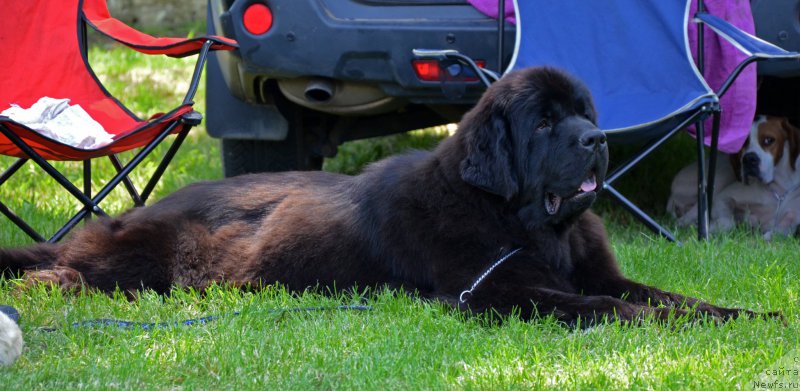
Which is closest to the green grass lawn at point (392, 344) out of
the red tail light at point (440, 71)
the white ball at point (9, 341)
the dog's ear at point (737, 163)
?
the white ball at point (9, 341)

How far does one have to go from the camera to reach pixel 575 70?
4.93 meters

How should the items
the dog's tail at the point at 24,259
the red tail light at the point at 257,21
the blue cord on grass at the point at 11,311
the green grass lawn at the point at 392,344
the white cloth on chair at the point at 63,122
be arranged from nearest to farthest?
the green grass lawn at the point at 392,344, the blue cord on grass at the point at 11,311, the dog's tail at the point at 24,259, the white cloth on chair at the point at 63,122, the red tail light at the point at 257,21

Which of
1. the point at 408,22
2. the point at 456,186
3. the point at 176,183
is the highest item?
the point at 408,22

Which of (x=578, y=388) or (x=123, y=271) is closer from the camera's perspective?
(x=578, y=388)

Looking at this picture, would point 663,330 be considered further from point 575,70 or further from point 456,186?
point 575,70

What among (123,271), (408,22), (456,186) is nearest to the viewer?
(456,186)

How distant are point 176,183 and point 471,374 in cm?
386

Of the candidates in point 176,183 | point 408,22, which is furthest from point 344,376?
point 176,183

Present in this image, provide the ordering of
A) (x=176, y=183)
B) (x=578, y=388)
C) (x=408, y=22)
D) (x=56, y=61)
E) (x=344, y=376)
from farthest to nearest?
(x=176, y=183) → (x=56, y=61) → (x=408, y=22) → (x=344, y=376) → (x=578, y=388)

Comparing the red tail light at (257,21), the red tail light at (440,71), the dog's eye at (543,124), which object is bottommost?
the dog's eye at (543,124)

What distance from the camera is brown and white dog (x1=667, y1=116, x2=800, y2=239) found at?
545cm

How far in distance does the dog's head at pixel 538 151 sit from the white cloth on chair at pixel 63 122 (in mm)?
1793

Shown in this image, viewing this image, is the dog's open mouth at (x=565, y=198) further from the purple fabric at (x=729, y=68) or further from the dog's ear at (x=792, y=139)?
the dog's ear at (x=792, y=139)

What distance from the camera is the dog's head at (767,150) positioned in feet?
17.9
